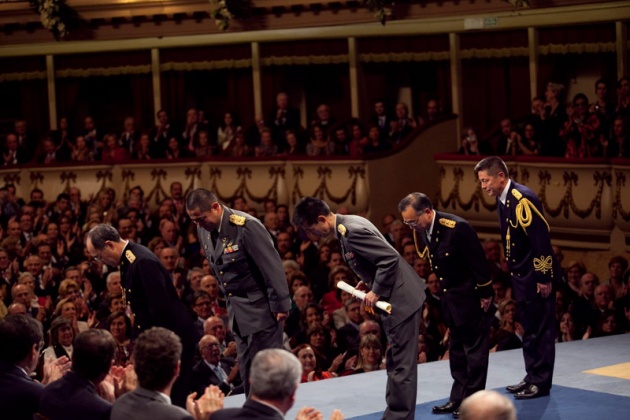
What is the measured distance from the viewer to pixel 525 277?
22.6 ft

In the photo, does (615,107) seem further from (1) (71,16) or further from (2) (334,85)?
(1) (71,16)

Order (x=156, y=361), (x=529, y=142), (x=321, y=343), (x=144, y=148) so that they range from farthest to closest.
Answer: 1. (x=144, y=148)
2. (x=529, y=142)
3. (x=321, y=343)
4. (x=156, y=361)

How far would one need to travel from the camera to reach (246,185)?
49.6 feet

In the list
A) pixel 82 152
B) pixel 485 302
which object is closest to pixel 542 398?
pixel 485 302

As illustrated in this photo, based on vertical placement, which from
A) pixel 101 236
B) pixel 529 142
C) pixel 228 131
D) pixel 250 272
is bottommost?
pixel 250 272

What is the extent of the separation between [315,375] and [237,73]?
388 inches

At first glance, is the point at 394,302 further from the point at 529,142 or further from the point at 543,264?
the point at 529,142

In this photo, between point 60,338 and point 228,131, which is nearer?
point 60,338

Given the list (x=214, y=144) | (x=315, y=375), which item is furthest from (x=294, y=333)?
(x=214, y=144)

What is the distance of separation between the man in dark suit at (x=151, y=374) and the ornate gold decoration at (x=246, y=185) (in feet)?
34.0

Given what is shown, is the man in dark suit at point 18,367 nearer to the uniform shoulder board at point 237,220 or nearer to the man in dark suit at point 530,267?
the uniform shoulder board at point 237,220

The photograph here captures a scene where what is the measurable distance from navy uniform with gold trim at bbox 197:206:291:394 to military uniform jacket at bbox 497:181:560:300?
1461mm

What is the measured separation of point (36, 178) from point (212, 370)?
27.6ft

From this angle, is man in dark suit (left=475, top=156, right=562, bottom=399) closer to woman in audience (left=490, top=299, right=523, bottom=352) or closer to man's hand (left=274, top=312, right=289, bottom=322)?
man's hand (left=274, top=312, right=289, bottom=322)
